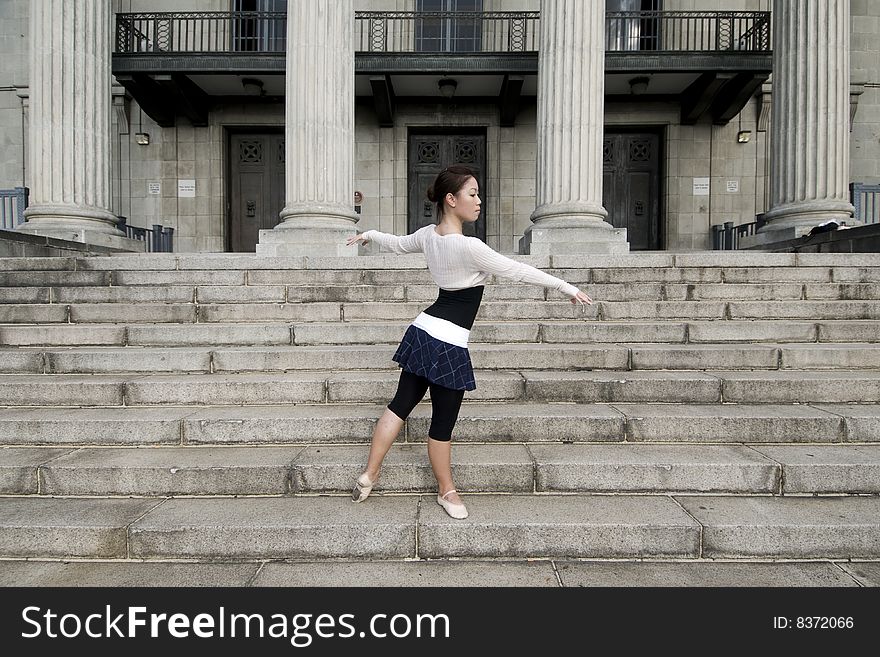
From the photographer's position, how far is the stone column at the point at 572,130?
9016 mm

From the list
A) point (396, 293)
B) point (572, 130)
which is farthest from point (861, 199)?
point (396, 293)

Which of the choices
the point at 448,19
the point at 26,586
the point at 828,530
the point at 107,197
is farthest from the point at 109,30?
the point at 828,530

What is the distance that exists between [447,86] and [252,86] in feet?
16.3

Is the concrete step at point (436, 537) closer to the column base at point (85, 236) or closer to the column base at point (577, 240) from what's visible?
the column base at point (577, 240)

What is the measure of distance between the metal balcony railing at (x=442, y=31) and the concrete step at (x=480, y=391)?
Result: 36.9 ft

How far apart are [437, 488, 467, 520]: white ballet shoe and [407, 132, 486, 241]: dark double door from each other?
11933mm

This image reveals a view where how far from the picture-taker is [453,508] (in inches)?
112

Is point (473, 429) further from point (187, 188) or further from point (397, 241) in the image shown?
point (187, 188)

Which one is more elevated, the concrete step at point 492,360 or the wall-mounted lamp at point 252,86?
the wall-mounted lamp at point 252,86

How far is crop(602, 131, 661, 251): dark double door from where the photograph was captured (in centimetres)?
1433

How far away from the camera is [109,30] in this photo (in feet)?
35.4

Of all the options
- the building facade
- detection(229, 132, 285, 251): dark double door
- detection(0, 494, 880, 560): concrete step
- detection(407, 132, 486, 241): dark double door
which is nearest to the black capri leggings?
detection(0, 494, 880, 560): concrete step

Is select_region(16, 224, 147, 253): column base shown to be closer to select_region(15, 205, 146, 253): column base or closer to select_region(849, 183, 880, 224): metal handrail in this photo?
select_region(15, 205, 146, 253): column base

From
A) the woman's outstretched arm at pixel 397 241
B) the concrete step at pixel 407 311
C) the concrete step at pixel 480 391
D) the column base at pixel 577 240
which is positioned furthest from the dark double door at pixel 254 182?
the woman's outstretched arm at pixel 397 241
